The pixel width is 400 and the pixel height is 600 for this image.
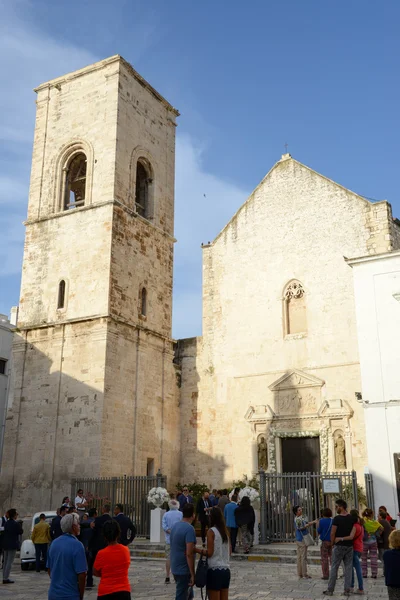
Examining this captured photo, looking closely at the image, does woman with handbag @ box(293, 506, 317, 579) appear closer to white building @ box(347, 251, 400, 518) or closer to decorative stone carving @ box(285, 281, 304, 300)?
white building @ box(347, 251, 400, 518)

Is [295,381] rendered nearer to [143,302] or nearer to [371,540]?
[143,302]

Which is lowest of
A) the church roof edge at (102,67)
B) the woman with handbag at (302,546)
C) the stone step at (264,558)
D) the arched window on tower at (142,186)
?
the stone step at (264,558)

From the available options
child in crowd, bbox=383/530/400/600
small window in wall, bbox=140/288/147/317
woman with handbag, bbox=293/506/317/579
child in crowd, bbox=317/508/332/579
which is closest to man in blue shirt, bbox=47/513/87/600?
child in crowd, bbox=383/530/400/600

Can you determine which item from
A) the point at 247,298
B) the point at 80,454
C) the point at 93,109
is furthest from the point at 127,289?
the point at 93,109

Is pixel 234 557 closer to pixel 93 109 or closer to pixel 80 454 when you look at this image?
pixel 80 454

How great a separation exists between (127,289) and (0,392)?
601cm

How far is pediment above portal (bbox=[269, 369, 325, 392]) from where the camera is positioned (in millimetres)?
20094

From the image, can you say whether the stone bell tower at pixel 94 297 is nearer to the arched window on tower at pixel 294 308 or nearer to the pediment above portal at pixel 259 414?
the pediment above portal at pixel 259 414

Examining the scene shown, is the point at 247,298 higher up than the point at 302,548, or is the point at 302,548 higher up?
the point at 247,298

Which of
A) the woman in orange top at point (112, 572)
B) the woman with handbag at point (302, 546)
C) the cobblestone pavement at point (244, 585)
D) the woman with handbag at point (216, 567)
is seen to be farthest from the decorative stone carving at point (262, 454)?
the woman in orange top at point (112, 572)

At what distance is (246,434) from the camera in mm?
21016

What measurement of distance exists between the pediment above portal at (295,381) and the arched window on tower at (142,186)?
27.2 ft

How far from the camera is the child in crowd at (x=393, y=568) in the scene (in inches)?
225

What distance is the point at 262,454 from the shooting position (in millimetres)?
20516
